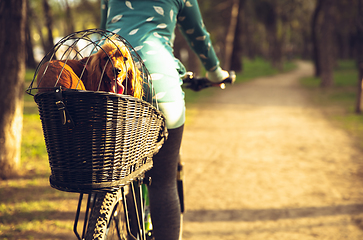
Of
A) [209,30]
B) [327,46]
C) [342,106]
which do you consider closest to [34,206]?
[342,106]

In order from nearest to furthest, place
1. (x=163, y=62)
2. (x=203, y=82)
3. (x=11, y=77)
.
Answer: (x=163, y=62), (x=203, y=82), (x=11, y=77)

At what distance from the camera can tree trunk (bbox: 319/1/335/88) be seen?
14070 mm

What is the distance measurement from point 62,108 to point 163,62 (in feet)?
2.31

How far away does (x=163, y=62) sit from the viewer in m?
1.79

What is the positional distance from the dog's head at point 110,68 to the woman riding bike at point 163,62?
335 millimetres

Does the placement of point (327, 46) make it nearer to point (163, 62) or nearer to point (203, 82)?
point (203, 82)

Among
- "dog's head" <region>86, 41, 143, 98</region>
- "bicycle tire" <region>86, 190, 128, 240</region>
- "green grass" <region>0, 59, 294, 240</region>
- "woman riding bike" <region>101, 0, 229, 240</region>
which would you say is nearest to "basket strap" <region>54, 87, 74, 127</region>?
"dog's head" <region>86, 41, 143, 98</region>

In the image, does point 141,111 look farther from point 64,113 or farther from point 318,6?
point 318,6

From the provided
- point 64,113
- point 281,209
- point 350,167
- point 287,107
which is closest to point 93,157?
point 64,113

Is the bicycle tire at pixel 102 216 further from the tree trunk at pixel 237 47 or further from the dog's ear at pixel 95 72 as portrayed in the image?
the tree trunk at pixel 237 47

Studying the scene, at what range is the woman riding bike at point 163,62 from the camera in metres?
1.77

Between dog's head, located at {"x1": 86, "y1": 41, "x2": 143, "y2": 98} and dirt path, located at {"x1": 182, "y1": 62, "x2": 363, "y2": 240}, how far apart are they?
2.03 metres

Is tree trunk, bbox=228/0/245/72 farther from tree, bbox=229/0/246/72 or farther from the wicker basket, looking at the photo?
the wicker basket

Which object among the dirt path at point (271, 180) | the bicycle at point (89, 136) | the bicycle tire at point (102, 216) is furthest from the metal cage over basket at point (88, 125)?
the dirt path at point (271, 180)
